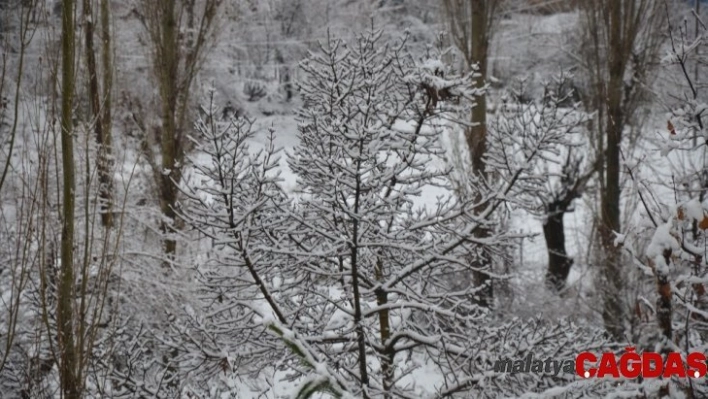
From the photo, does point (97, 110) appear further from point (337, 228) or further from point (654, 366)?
point (654, 366)

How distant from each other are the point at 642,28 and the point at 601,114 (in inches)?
59.0

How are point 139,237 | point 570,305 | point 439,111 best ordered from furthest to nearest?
point 570,305, point 139,237, point 439,111

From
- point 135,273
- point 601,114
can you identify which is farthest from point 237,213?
point 601,114

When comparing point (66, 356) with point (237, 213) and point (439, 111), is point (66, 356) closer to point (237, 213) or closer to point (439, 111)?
point (237, 213)

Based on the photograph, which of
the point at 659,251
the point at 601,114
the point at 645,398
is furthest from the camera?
the point at 601,114

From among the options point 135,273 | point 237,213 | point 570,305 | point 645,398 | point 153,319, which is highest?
point 237,213

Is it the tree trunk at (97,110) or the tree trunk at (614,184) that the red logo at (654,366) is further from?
the tree trunk at (614,184)

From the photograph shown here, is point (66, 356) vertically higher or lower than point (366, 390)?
higher

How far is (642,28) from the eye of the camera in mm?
8203

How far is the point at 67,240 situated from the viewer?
226 centimetres

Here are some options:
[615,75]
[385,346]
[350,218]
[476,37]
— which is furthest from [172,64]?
[615,75]

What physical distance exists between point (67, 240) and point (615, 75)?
781 cm

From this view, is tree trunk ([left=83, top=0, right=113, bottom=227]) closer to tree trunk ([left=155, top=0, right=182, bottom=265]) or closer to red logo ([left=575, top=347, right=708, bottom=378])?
tree trunk ([left=155, top=0, right=182, bottom=265])

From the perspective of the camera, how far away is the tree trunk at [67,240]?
2.14 m
